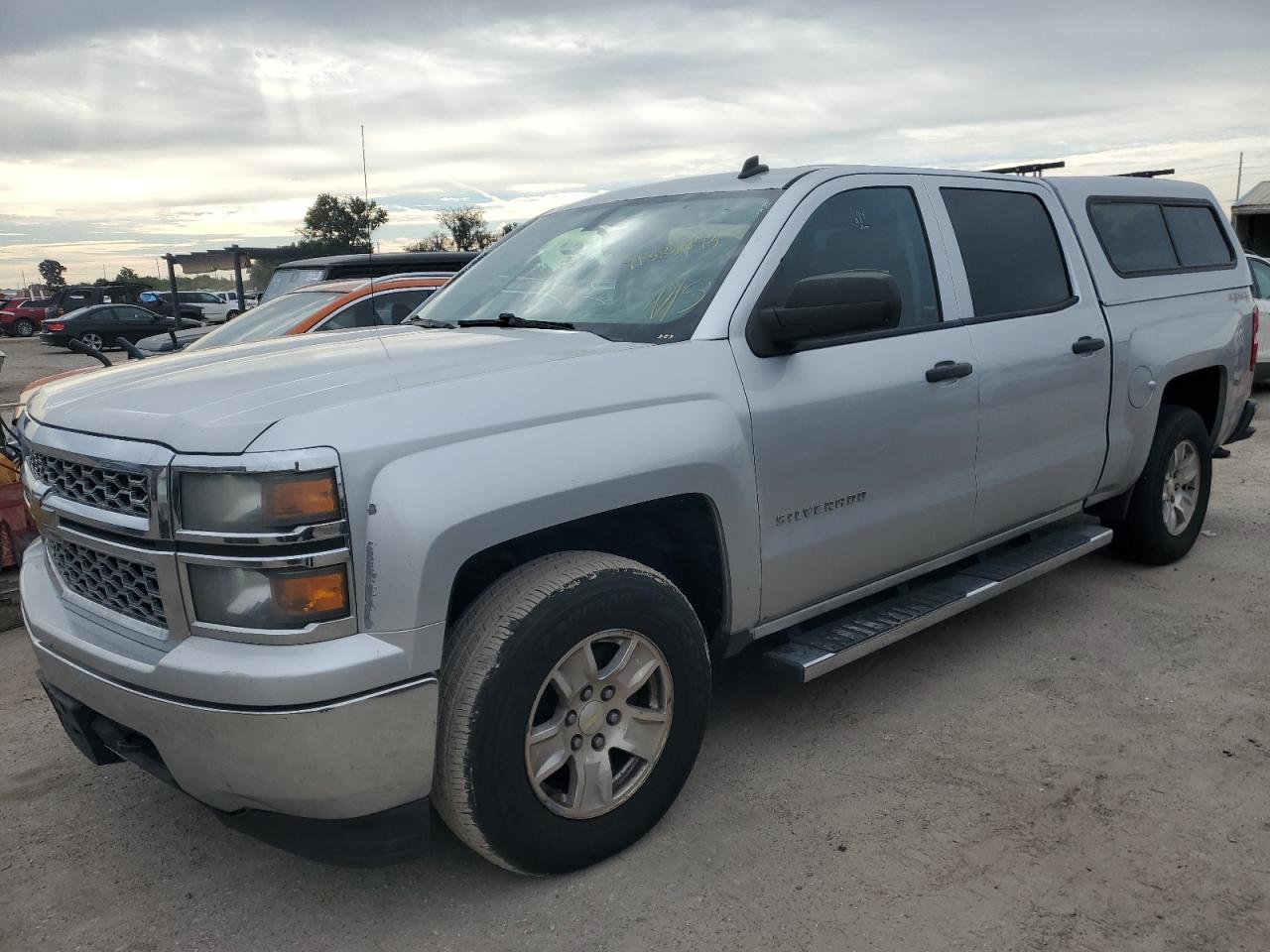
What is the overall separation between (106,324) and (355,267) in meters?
23.1

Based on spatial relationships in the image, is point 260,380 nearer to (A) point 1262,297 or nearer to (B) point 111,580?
(B) point 111,580

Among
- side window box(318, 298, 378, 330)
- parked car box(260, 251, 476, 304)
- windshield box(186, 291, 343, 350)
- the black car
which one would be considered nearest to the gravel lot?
windshield box(186, 291, 343, 350)

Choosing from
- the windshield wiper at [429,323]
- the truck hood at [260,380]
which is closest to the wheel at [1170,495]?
the truck hood at [260,380]

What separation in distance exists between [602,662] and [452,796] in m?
0.53

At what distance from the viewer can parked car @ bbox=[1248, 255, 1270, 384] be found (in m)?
10.5

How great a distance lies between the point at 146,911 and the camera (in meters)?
2.75

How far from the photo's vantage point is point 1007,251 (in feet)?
13.6

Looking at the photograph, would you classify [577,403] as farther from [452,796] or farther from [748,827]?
[748,827]

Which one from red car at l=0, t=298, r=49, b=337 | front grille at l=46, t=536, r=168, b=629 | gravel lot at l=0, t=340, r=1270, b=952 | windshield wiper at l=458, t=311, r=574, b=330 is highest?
windshield wiper at l=458, t=311, r=574, b=330

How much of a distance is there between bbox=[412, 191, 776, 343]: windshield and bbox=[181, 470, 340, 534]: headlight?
1182 mm

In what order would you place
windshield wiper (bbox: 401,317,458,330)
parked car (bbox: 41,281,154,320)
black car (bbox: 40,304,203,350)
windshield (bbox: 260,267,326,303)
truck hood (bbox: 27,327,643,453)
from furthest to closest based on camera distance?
parked car (bbox: 41,281,154,320), black car (bbox: 40,304,203,350), windshield (bbox: 260,267,326,303), windshield wiper (bbox: 401,317,458,330), truck hood (bbox: 27,327,643,453)

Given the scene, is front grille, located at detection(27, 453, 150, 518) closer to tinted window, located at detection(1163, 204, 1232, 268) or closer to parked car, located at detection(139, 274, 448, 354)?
parked car, located at detection(139, 274, 448, 354)

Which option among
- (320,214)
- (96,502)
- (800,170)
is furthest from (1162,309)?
(320,214)

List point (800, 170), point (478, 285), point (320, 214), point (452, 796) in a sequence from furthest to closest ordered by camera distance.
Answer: point (320, 214) → point (478, 285) → point (800, 170) → point (452, 796)
